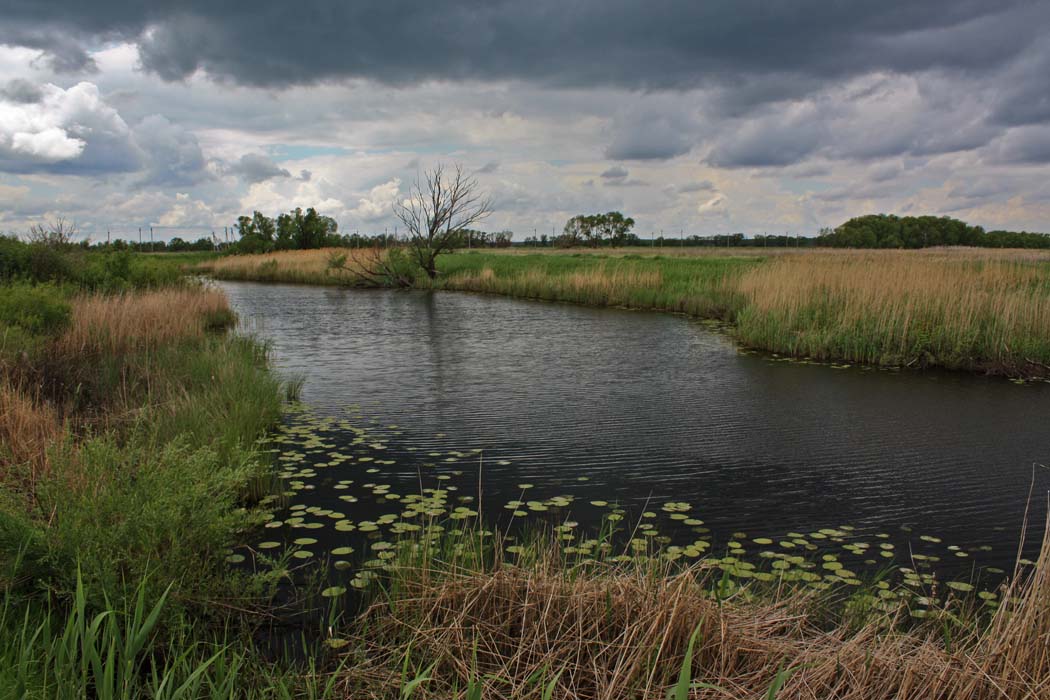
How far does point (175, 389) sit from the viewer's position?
8.03 meters

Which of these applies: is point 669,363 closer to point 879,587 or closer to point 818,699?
point 879,587

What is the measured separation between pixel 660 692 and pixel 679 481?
3.53 metres

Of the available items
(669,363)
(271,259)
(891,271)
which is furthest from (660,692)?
(271,259)

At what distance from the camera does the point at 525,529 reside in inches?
196

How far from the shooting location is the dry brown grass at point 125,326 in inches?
378

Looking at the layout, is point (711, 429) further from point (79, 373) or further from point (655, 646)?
point (79, 373)

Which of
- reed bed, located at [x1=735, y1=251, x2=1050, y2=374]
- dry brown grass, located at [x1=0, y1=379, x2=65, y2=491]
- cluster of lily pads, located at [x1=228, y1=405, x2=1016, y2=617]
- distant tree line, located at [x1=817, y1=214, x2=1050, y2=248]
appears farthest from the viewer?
distant tree line, located at [x1=817, y1=214, x2=1050, y2=248]

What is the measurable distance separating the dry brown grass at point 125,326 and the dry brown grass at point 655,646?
25.7ft

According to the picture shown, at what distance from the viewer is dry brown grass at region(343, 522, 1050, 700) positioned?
2764 millimetres

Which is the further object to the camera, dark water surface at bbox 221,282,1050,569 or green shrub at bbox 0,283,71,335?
green shrub at bbox 0,283,71,335

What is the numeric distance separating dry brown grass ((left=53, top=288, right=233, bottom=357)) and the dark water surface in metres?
1.92

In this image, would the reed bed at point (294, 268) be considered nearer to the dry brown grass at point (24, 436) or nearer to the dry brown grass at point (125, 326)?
the dry brown grass at point (125, 326)

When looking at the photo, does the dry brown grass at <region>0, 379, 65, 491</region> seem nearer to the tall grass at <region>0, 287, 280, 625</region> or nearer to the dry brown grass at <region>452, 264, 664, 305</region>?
the tall grass at <region>0, 287, 280, 625</region>

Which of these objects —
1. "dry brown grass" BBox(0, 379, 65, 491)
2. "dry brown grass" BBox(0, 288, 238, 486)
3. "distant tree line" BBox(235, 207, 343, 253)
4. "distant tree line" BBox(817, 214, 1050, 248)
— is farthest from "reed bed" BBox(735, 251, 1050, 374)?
"distant tree line" BBox(817, 214, 1050, 248)
